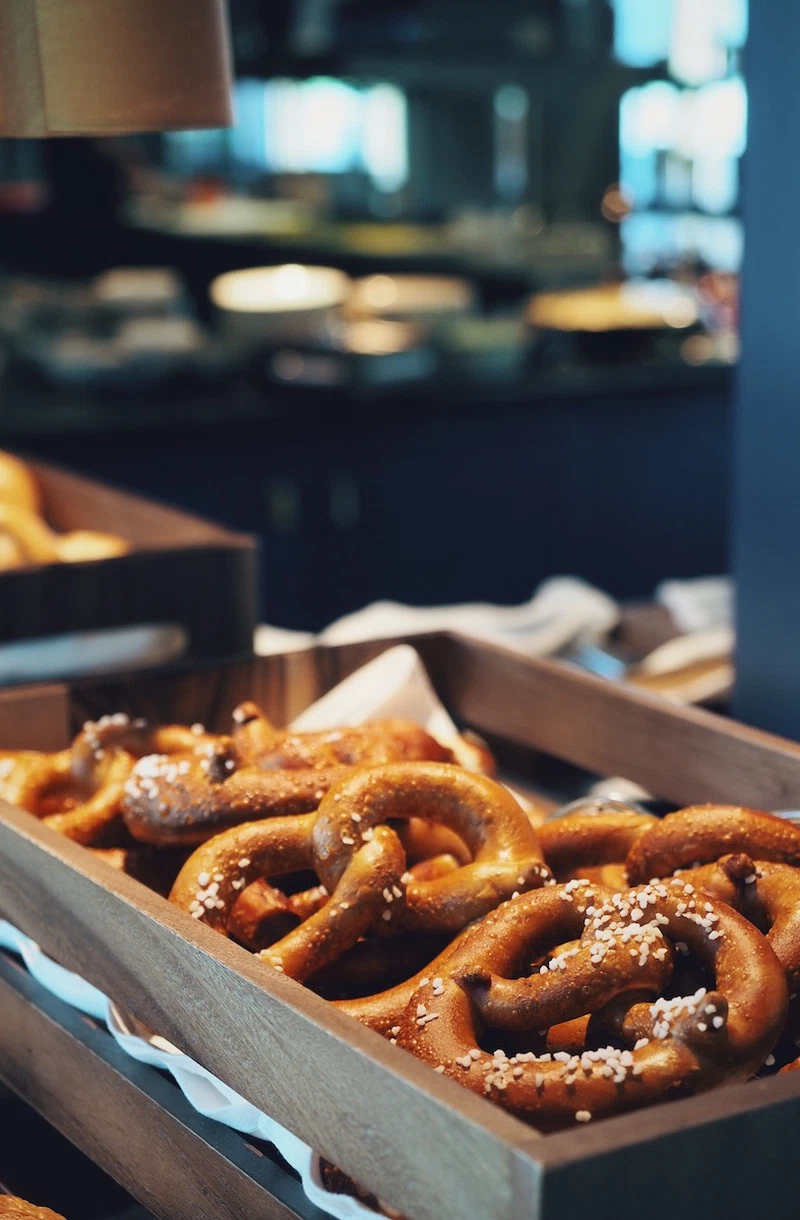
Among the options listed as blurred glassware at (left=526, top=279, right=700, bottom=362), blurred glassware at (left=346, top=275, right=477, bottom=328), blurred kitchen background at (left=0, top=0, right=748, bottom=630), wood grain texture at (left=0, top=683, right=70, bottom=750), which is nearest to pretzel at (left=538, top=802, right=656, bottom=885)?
wood grain texture at (left=0, top=683, right=70, bottom=750)

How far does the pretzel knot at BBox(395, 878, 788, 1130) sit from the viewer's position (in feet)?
2.80

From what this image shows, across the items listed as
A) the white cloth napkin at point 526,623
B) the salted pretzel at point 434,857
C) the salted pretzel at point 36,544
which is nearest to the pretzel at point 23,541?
the salted pretzel at point 36,544

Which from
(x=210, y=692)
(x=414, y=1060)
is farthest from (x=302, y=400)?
(x=414, y=1060)

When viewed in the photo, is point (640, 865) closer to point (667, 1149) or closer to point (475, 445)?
point (667, 1149)

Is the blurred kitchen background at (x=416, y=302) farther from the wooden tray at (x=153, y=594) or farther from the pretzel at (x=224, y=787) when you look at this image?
the pretzel at (x=224, y=787)

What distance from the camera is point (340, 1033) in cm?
83

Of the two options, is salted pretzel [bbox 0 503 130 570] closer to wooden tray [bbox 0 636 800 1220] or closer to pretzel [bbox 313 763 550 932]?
wooden tray [bbox 0 636 800 1220]

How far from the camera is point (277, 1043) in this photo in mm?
884

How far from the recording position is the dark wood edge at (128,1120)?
980 mm

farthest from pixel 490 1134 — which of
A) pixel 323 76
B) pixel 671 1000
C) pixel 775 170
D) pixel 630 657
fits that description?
pixel 323 76

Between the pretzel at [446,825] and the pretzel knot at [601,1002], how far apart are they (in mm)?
45

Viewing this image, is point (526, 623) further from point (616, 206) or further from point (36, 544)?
point (616, 206)

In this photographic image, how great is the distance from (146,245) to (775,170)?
4.81 meters

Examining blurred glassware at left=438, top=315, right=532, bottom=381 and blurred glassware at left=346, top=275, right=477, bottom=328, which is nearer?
blurred glassware at left=438, top=315, right=532, bottom=381
